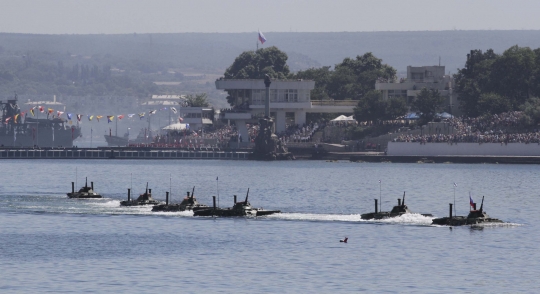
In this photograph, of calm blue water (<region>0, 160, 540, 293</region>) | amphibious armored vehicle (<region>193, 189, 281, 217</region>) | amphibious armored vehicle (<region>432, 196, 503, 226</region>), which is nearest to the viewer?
calm blue water (<region>0, 160, 540, 293</region>)

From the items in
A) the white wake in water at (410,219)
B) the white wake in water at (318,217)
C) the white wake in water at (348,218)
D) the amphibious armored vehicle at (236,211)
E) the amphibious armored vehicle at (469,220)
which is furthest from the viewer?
the amphibious armored vehicle at (236,211)

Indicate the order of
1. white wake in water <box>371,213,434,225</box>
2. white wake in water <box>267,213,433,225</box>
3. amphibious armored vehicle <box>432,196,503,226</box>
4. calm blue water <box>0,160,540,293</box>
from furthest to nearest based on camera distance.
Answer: white wake in water <box>267,213,433,225</box>
white wake in water <box>371,213,434,225</box>
amphibious armored vehicle <box>432,196,503,226</box>
calm blue water <box>0,160,540,293</box>

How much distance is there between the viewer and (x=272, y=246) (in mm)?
81875

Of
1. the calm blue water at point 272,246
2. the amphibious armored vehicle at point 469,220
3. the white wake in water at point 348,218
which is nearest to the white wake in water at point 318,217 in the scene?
the white wake in water at point 348,218

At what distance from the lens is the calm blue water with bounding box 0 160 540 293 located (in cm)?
6681

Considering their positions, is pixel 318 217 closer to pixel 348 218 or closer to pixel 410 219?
pixel 348 218

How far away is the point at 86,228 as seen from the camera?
306ft

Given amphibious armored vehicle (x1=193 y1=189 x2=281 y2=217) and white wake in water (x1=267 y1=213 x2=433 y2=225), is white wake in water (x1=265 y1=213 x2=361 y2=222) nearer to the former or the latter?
white wake in water (x1=267 y1=213 x2=433 y2=225)

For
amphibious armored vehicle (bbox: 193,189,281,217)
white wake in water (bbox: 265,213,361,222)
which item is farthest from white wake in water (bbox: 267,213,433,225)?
amphibious armored vehicle (bbox: 193,189,281,217)

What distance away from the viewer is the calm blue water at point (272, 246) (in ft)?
219

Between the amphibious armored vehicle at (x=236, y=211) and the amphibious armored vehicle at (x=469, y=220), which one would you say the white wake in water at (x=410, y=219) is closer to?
the amphibious armored vehicle at (x=469, y=220)

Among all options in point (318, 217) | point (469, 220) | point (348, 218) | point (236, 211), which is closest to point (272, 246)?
point (469, 220)

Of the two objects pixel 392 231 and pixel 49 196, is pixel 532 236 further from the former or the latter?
pixel 49 196

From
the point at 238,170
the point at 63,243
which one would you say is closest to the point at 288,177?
the point at 238,170
